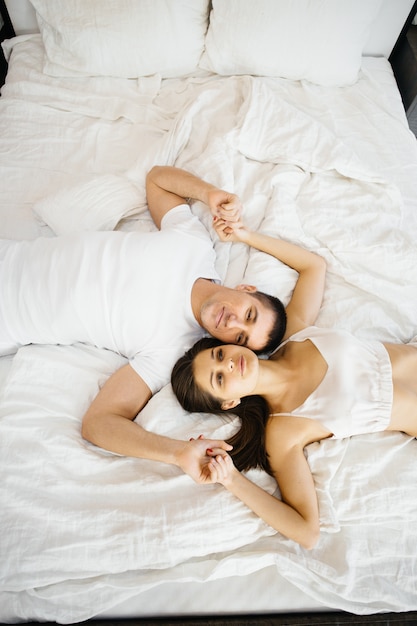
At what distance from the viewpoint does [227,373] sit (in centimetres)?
127

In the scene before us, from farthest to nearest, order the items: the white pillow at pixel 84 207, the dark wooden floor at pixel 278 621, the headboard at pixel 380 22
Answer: the headboard at pixel 380 22 → the white pillow at pixel 84 207 → the dark wooden floor at pixel 278 621

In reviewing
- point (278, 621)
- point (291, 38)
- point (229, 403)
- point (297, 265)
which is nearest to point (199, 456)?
point (229, 403)

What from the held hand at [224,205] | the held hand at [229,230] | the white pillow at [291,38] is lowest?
the held hand at [229,230]

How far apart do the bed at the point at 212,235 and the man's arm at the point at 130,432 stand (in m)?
0.06

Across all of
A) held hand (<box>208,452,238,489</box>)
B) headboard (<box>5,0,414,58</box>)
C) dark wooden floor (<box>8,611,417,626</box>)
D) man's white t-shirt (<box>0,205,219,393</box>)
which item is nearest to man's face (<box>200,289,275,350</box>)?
man's white t-shirt (<box>0,205,219,393</box>)

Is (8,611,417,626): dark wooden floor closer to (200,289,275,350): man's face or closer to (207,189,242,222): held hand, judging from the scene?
(200,289,275,350): man's face

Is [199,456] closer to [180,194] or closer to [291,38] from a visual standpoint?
[180,194]

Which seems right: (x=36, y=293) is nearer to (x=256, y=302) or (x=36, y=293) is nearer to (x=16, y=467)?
(x=16, y=467)

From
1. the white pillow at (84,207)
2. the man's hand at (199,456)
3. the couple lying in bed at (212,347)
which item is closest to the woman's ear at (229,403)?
the couple lying in bed at (212,347)

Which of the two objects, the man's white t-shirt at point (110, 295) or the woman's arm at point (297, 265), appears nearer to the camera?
the man's white t-shirt at point (110, 295)

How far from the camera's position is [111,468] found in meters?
1.24

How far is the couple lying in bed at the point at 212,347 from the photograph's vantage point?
4.03 feet

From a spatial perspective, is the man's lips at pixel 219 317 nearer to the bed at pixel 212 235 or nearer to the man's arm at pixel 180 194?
the bed at pixel 212 235

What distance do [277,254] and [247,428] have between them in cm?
64
